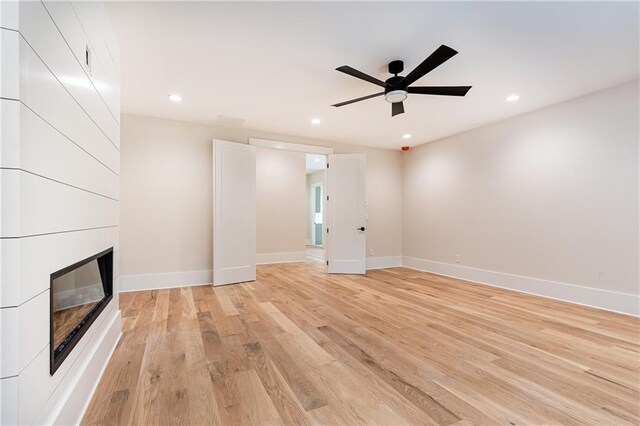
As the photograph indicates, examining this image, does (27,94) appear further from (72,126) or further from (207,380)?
(207,380)

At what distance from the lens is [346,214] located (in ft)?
18.0

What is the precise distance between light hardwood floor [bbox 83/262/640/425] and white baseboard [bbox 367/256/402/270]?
7.38 feet

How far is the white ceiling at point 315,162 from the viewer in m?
7.66

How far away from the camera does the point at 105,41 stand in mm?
2094

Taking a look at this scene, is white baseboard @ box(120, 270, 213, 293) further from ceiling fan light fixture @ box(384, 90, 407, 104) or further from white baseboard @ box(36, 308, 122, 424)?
ceiling fan light fixture @ box(384, 90, 407, 104)

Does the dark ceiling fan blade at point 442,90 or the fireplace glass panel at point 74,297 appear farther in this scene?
the dark ceiling fan blade at point 442,90

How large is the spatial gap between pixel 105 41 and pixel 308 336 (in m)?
2.89

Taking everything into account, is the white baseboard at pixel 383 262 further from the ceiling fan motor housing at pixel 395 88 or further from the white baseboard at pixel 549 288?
the ceiling fan motor housing at pixel 395 88

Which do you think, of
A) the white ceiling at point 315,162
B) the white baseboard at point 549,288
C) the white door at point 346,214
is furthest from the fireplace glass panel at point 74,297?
the white ceiling at point 315,162

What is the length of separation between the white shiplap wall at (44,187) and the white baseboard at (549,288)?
199 inches

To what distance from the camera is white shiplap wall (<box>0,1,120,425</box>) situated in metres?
0.94

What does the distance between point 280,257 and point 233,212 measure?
2402 millimetres

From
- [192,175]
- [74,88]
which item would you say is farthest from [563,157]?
[192,175]

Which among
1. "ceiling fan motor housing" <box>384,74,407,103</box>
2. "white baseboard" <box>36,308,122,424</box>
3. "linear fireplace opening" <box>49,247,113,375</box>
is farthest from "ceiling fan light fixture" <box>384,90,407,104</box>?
"white baseboard" <box>36,308,122,424</box>
